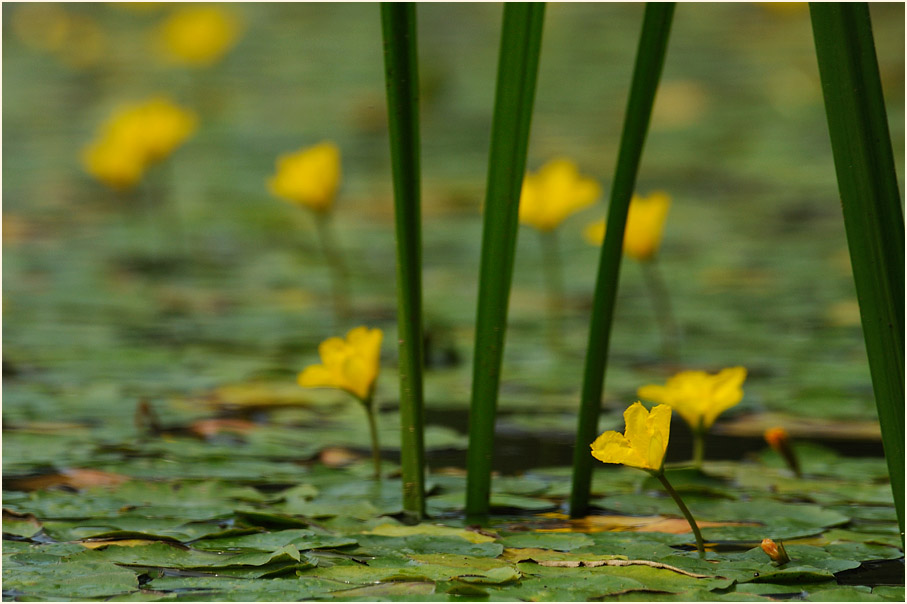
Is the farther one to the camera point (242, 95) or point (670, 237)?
point (242, 95)

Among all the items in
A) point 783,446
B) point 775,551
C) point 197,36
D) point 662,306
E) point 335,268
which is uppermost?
point 197,36

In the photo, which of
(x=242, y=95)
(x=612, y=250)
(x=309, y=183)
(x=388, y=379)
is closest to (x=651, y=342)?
(x=388, y=379)

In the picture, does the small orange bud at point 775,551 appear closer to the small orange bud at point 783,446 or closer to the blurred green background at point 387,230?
the small orange bud at point 783,446

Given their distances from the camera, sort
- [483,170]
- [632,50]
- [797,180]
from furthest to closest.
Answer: [632,50] → [483,170] → [797,180]

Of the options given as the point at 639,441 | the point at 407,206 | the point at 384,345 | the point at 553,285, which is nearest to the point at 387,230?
the point at 553,285

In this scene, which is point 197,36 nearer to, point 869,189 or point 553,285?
point 553,285

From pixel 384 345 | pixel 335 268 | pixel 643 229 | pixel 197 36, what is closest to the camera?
pixel 643 229

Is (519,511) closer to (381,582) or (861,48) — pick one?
(381,582)
